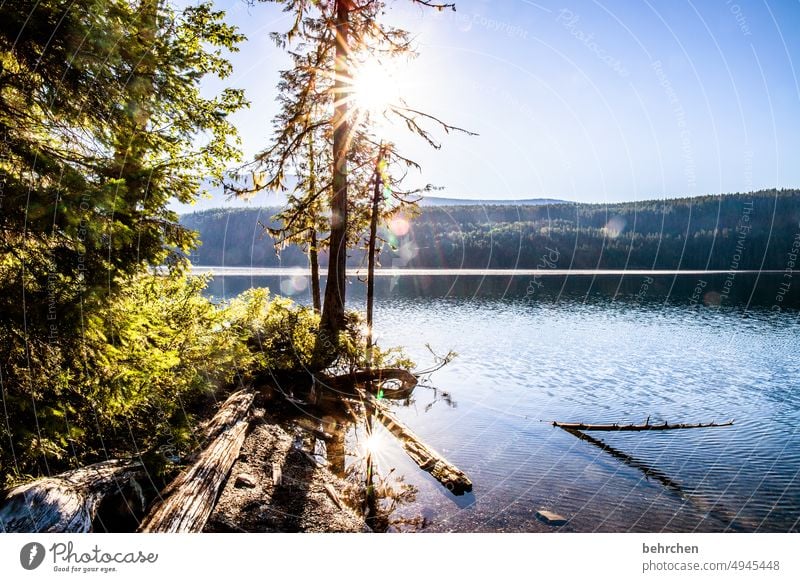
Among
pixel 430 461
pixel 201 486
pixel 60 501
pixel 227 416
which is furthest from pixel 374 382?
pixel 60 501

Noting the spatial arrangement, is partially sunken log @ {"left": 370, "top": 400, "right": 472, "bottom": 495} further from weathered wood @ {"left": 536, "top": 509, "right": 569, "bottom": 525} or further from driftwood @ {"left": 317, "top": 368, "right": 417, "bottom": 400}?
driftwood @ {"left": 317, "top": 368, "right": 417, "bottom": 400}

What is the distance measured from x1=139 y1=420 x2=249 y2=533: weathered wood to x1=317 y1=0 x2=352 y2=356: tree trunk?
7.38 m

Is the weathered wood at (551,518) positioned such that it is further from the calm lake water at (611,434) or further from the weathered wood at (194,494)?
the weathered wood at (194,494)

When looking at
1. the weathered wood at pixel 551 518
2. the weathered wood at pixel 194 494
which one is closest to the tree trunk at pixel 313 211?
the weathered wood at pixel 194 494

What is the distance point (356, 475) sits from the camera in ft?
30.0

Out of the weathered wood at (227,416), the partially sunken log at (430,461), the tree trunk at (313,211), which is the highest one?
the tree trunk at (313,211)

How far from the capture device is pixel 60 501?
397 centimetres

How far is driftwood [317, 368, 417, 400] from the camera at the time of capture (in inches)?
538

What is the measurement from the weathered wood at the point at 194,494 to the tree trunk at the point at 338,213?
7.38m

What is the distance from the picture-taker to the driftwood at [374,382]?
13664 millimetres

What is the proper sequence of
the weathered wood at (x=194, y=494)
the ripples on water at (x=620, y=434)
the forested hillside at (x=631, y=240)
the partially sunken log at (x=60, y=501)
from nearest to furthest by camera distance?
the partially sunken log at (x=60, y=501) → the weathered wood at (x=194, y=494) → the ripples on water at (x=620, y=434) → the forested hillside at (x=631, y=240)

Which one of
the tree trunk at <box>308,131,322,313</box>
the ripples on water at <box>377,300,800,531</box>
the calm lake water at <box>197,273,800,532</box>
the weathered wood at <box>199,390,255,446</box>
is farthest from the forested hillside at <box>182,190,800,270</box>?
the weathered wood at <box>199,390,255,446</box>

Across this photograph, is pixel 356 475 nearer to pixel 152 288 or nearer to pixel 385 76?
pixel 152 288
